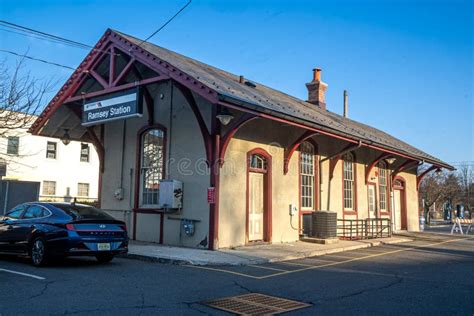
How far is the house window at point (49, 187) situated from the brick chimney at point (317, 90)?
2039 cm

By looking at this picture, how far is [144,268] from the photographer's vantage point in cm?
977

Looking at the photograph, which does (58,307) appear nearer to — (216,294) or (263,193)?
(216,294)

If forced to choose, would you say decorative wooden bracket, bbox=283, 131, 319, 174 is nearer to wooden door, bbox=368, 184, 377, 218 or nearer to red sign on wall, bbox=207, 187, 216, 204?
red sign on wall, bbox=207, 187, 216, 204

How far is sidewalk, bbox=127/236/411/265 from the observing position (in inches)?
421

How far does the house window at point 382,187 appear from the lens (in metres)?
21.5

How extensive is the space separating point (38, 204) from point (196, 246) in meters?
4.53

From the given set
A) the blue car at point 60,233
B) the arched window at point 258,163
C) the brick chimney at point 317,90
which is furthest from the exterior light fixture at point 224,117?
the brick chimney at point 317,90

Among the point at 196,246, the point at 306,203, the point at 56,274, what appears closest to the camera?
the point at 56,274

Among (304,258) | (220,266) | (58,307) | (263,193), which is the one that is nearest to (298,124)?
(263,193)

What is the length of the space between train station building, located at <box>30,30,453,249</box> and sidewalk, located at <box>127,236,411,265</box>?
0.65 metres

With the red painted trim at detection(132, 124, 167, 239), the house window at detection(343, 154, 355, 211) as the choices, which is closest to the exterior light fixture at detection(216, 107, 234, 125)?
the red painted trim at detection(132, 124, 167, 239)

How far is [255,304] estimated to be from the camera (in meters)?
6.61

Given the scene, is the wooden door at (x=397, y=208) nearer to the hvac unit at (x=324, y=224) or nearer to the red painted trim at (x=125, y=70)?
the hvac unit at (x=324, y=224)

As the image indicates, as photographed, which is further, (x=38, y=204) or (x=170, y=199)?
(x=170, y=199)
